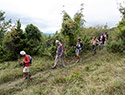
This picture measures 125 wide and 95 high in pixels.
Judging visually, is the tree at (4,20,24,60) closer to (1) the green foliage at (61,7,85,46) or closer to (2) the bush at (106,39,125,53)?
(1) the green foliage at (61,7,85,46)

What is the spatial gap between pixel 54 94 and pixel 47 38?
7.94m

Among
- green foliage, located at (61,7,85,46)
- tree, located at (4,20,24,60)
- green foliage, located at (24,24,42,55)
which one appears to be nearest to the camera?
green foliage, located at (61,7,85,46)

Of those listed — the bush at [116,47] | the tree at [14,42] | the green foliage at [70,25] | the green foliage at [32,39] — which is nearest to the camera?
the bush at [116,47]

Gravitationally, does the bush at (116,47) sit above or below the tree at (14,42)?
below

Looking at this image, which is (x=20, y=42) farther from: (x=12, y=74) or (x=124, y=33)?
(x=124, y=33)

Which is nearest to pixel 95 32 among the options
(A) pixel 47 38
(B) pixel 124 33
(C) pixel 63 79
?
(B) pixel 124 33

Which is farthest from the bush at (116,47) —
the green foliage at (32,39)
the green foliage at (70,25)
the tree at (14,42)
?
the tree at (14,42)

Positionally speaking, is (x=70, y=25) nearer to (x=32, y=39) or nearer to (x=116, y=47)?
(x=116, y=47)

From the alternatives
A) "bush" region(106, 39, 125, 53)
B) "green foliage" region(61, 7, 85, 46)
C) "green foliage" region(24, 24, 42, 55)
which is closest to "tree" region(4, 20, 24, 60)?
"green foliage" region(24, 24, 42, 55)

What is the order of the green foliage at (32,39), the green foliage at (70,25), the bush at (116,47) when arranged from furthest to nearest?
the green foliage at (32,39), the green foliage at (70,25), the bush at (116,47)

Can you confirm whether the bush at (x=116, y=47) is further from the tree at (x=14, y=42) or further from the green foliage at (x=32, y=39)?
the tree at (x=14, y=42)

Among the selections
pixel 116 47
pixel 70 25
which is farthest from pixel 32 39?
pixel 116 47

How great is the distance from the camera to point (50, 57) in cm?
983

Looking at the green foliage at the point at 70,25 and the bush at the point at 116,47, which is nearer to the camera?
the bush at the point at 116,47
